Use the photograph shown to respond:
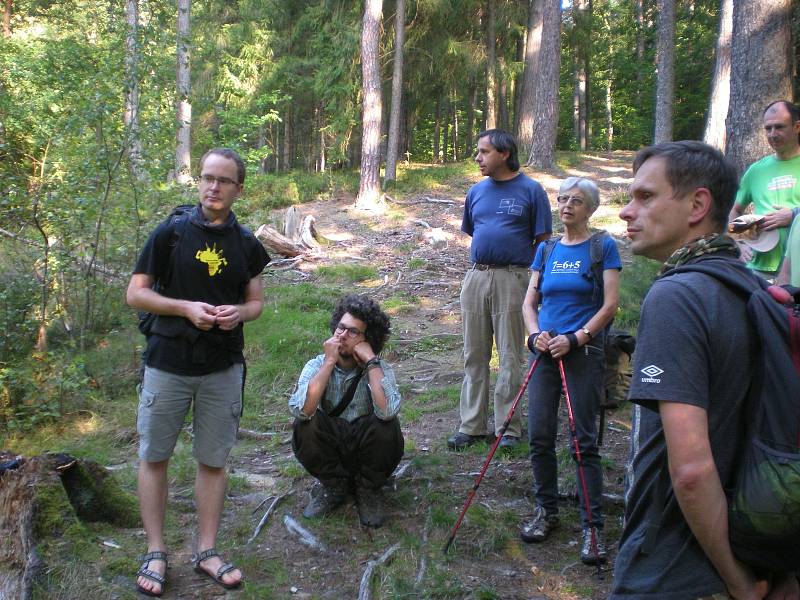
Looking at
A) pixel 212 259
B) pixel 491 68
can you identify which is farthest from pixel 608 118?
pixel 212 259

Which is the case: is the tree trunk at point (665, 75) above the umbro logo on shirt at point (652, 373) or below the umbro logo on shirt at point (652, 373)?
above

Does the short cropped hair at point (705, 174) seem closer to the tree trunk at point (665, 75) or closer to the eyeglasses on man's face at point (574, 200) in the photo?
the eyeglasses on man's face at point (574, 200)

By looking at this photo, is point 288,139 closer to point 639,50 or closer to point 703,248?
point 639,50

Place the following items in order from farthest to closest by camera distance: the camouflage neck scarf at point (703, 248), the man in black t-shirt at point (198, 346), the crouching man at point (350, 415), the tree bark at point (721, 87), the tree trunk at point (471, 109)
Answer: the tree trunk at point (471, 109)
the tree bark at point (721, 87)
the crouching man at point (350, 415)
the man in black t-shirt at point (198, 346)
the camouflage neck scarf at point (703, 248)

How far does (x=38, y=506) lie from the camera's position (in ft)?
12.1

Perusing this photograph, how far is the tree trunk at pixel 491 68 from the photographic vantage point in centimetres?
2028

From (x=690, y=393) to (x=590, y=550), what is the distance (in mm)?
2517

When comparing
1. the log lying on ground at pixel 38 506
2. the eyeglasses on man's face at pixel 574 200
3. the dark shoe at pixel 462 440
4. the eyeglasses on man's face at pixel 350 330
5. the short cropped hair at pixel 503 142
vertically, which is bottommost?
the dark shoe at pixel 462 440

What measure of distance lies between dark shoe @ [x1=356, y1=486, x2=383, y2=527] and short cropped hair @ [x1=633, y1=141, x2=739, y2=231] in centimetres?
317

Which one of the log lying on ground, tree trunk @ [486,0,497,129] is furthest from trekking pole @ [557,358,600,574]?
tree trunk @ [486,0,497,129]

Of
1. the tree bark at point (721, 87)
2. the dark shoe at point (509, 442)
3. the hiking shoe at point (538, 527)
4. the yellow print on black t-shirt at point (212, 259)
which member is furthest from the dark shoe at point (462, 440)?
the tree bark at point (721, 87)

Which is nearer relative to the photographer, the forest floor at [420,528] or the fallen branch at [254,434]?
the forest floor at [420,528]

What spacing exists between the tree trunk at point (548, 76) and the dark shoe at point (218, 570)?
15.7m

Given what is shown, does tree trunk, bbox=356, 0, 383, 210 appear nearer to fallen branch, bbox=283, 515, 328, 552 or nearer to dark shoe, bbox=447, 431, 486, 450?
dark shoe, bbox=447, 431, 486, 450
